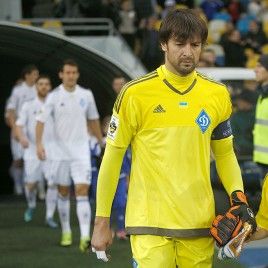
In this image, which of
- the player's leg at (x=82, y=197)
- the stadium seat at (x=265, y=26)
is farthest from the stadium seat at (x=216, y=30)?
the player's leg at (x=82, y=197)

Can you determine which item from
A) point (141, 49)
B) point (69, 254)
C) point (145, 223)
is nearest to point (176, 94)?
point (145, 223)

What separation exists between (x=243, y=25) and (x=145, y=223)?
18.0m

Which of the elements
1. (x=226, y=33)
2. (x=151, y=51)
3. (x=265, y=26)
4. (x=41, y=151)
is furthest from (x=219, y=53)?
(x=41, y=151)

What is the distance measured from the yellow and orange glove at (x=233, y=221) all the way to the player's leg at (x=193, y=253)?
0.40 ft

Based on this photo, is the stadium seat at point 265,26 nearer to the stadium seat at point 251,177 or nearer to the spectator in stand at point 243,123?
the spectator in stand at point 243,123

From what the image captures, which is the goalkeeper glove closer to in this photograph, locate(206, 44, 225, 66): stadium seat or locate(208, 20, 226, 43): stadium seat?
locate(206, 44, 225, 66): stadium seat

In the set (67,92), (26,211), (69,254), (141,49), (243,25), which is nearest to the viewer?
(69,254)

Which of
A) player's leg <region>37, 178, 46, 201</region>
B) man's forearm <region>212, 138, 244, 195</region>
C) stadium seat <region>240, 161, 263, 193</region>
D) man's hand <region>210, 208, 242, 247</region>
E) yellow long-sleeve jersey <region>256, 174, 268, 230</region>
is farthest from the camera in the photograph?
player's leg <region>37, 178, 46, 201</region>

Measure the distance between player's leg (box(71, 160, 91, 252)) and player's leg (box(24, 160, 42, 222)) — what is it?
2.70m

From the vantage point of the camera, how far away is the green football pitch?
461 inches

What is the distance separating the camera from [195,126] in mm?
6309

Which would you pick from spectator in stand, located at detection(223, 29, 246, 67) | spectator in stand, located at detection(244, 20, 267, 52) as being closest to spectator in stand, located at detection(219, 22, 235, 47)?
spectator in stand, located at detection(223, 29, 246, 67)

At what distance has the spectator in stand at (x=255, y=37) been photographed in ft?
72.6

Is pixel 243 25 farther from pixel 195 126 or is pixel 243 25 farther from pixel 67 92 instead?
pixel 195 126
